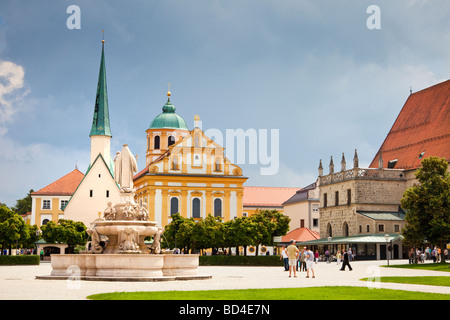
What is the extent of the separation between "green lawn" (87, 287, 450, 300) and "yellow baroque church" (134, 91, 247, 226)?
6701 centimetres

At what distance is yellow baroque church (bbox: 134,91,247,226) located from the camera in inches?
3425

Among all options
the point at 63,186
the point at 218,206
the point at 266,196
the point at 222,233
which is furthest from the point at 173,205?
the point at 266,196

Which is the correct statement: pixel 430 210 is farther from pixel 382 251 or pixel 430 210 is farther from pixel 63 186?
pixel 63 186

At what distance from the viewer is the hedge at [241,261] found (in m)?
50.5

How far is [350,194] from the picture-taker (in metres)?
80.5

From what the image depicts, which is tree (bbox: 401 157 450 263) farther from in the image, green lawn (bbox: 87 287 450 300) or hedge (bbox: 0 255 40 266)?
green lawn (bbox: 87 287 450 300)

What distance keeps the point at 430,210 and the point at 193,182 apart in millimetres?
41744

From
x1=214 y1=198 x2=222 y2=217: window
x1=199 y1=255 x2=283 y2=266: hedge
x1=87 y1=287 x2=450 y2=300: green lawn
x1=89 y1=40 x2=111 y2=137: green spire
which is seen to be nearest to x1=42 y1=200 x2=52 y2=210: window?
x1=89 y1=40 x2=111 y2=137: green spire

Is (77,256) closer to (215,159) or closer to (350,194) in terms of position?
(350,194)

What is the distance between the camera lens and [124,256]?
24203 millimetres

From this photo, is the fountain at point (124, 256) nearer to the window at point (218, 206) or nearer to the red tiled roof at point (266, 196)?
the window at point (218, 206)

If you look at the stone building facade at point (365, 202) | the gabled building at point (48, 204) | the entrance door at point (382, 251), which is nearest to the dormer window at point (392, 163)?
the stone building facade at point (365, 202)

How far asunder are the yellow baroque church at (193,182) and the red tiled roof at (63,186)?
51.1 feet

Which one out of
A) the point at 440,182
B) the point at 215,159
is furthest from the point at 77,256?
the point at 215,159
